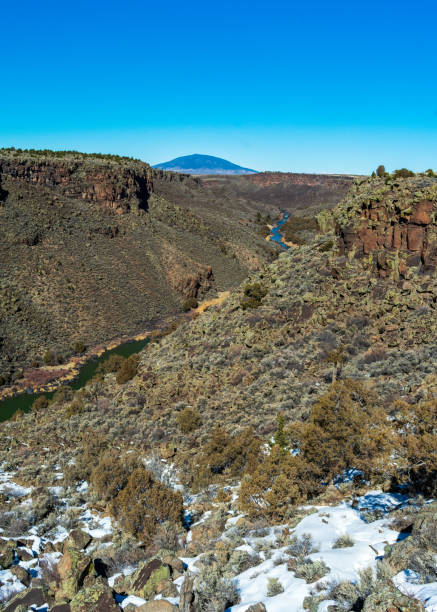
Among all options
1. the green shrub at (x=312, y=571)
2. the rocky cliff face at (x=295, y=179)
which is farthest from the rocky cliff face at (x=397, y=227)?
the rocky cliff face at (x=295, y=179)

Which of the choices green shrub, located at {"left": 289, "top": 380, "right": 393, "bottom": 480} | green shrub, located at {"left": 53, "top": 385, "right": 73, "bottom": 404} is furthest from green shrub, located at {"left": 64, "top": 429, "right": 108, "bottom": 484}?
green shrub, located at {"left": 289, "top": 380, "right": 393, "bottom": 480}

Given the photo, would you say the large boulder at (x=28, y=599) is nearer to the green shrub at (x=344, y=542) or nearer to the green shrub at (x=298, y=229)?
the green shrub at (x=344, y=542)

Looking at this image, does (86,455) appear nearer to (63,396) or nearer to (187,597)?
(187,597)

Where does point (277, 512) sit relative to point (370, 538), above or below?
below

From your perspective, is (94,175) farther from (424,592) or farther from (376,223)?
(424,592)

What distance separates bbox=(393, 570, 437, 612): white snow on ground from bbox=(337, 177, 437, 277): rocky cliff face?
1854 cm

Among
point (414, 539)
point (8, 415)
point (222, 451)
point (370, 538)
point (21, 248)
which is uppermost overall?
point (21, 248)

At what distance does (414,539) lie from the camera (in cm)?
622

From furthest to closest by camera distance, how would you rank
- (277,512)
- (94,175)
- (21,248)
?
(94,175) → (21,248) → (277,512)

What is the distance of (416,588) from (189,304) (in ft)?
170

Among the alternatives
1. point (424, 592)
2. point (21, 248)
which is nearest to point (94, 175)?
point (21, 248)

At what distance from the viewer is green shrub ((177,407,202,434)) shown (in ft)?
60.8

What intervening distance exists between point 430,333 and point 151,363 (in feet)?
59.7

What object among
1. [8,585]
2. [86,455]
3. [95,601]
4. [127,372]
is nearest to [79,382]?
[127,372]
